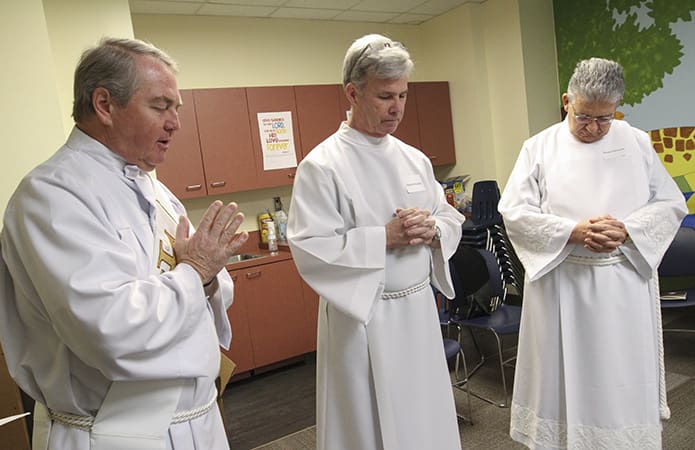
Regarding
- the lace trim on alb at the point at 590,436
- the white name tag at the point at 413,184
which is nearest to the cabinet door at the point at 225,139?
the white name tag at the point at 413,184

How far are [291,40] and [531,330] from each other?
3.23 m


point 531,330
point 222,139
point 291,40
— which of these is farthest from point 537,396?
point 291,40

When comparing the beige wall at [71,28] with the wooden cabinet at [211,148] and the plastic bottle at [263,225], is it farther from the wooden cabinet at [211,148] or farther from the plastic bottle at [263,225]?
the plastic bottle at [263,225]

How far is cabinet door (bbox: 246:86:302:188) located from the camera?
3.66 m

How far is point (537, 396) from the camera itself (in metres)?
1.98

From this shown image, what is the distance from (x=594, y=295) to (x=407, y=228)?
32.1 inches

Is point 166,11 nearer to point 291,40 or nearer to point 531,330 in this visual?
point 291,40

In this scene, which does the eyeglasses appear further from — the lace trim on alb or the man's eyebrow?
the man's eyebrow

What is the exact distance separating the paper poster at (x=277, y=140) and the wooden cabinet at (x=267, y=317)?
77 centimetres

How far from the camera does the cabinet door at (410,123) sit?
14.4 ft

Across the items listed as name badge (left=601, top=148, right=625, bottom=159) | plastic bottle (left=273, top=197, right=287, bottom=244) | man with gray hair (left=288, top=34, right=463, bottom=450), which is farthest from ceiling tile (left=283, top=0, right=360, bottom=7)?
name badge (left=601, top=148, right=625, bottom=159)

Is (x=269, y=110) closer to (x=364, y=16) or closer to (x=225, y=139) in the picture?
(x=225, y=139)

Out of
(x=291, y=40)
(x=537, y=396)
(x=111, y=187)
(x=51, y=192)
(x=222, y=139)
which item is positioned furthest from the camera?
(x=291, y=40)

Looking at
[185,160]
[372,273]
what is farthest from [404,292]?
[185,160]
